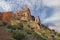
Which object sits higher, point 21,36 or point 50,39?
point 21,36

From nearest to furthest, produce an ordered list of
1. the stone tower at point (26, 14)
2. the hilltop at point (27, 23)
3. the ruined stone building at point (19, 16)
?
the hilltop at point (27, 23) → the ruined stone building at point (19, 16) → the stone tower at point (26, 14)

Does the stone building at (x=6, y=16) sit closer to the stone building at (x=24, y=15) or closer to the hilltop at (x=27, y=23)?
the hilltop at (x=27, y=23)

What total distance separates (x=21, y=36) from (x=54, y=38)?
658cm

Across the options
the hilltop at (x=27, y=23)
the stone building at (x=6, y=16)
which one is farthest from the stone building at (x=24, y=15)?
the stone building at (x=6, y=16)

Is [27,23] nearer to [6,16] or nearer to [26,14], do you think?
[26,14]

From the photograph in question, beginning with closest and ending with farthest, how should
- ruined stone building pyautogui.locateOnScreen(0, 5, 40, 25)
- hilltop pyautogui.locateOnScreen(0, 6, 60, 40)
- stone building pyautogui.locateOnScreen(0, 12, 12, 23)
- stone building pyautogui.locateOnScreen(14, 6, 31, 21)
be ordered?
hilltop pyautogui.locateOnScreen(0, 6, 60, 40) < stone building pyautogui.locateOnScreen(0, 12, 12, 23) < ruined stone building pyautogui.locateOnScreen(0, 5, 40, 25) < stone building pyautogui.locateOnScreen(14, 6, 31, 21)

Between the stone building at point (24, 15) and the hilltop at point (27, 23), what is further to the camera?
the stone building at point (24, 15)

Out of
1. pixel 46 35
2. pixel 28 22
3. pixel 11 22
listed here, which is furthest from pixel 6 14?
pixel 46 35

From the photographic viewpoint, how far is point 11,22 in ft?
83.1

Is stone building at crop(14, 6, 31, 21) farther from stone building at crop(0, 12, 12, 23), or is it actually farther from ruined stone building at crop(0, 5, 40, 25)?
stone building at crop(0, 12, 12, 23)

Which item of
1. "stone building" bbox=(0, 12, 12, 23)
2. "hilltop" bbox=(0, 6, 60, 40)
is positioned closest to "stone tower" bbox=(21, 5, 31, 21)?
"hilltop" bbox=(0, 6, 60, 40)

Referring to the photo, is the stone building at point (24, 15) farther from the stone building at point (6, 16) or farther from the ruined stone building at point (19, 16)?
the stone building at point (6, 16)

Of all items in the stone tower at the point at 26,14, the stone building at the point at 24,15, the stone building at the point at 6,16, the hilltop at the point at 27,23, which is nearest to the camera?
the hilltop at the point at 27,23

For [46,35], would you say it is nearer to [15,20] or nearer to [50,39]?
[50,39]
